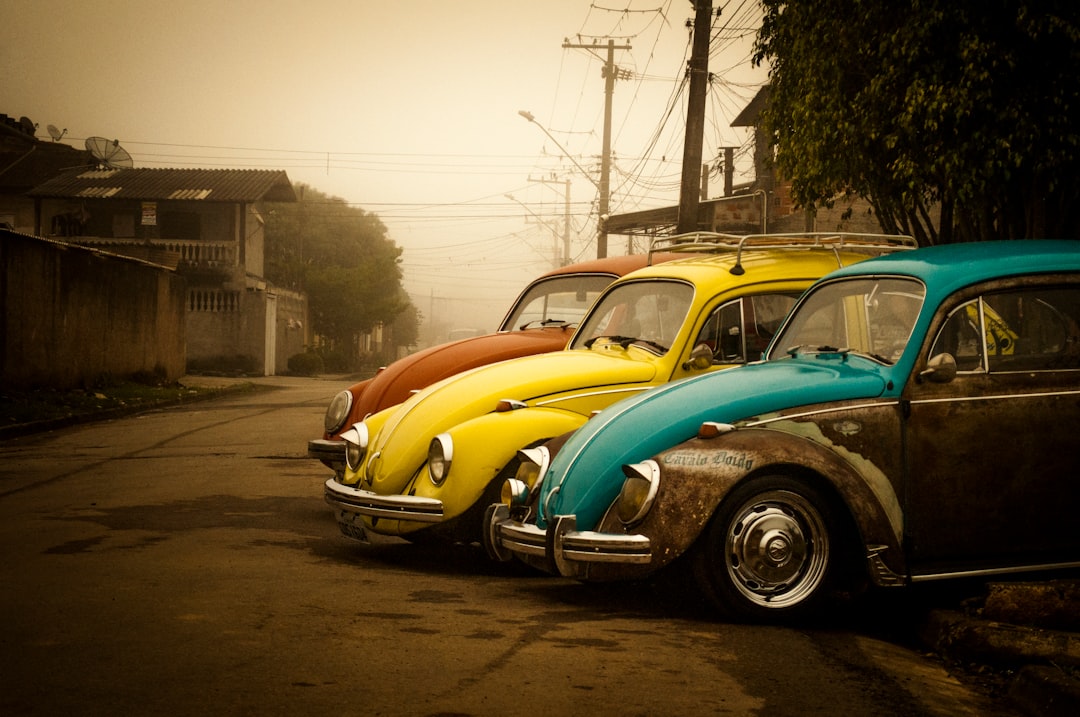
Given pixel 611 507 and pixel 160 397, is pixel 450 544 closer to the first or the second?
pixel 611 507

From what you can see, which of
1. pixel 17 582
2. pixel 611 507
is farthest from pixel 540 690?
pixel 17 582

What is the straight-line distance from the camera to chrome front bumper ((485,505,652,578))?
201 inches

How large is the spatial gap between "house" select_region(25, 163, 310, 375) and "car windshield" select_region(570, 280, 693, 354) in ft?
115

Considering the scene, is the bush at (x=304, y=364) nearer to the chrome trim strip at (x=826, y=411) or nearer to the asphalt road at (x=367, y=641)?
the asphalt road at (x=367, y=641)

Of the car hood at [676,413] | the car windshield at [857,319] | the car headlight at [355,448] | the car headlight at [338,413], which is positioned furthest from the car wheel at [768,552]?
the car headlight at [338,413]

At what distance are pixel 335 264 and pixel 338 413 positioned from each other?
5421cm

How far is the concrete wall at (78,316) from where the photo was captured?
20.1m

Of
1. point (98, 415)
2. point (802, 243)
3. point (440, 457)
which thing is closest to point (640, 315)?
point (802, 243)

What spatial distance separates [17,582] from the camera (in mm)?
5918

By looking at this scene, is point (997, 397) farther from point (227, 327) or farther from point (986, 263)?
point (227, 327)

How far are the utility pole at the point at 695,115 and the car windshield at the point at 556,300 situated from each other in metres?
6.80

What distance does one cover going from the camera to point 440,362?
9180 millimetres

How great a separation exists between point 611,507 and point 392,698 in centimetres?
177

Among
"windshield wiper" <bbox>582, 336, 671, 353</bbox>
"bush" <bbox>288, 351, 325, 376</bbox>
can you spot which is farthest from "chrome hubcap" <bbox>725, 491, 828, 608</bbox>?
"bush" <bbox>288, 351, 325, 376</bbox>
